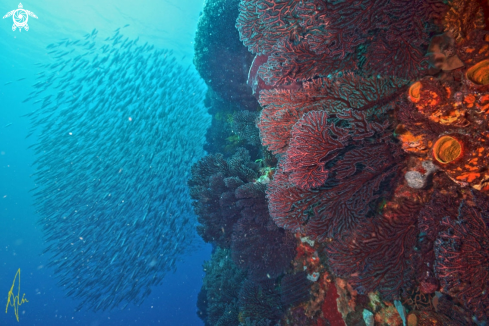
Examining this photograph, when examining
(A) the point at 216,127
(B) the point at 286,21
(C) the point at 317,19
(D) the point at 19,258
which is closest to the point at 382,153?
(C) the point at 317,19

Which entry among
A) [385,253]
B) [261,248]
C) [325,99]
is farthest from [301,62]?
[261,248]

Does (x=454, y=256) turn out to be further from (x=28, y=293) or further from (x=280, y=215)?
(x=28, y=293)

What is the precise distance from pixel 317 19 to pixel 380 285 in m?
3.18

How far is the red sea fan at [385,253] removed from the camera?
2.82 meters

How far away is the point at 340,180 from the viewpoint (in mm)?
3014

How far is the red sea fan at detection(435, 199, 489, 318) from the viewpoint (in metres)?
2.05

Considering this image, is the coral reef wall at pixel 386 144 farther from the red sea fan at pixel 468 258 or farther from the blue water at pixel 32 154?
the blue water at pixel 32 154

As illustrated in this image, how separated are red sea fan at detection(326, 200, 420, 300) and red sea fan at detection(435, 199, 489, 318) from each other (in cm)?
54

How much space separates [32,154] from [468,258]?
91.4 m

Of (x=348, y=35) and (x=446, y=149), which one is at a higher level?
(x=348, y=35)

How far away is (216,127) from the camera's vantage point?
12773 mm

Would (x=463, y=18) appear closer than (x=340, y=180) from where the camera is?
Yes

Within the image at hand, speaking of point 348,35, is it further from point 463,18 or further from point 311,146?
point 311,146

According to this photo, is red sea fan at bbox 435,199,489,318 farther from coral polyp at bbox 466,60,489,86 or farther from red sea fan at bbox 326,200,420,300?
coral polyp at bbox 466,60,489,86
